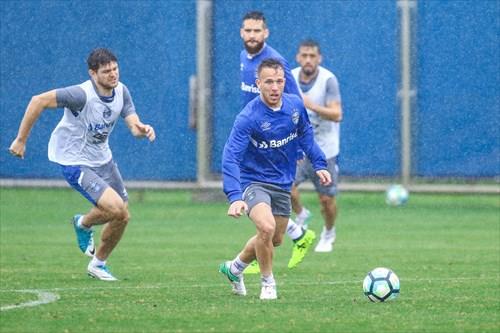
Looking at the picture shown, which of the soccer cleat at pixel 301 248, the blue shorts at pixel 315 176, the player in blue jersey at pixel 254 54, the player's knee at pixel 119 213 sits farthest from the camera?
the blue shorts at pixel 315 176

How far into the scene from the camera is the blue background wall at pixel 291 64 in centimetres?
2153

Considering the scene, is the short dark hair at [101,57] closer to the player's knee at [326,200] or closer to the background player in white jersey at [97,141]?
the background player in white jersey at [97,141]

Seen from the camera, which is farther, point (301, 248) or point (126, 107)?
point (301, 248)

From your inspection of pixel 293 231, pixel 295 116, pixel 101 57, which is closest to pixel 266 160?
pixel 295 116

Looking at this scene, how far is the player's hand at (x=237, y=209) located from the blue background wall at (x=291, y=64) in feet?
39.9

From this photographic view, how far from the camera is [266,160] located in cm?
1039

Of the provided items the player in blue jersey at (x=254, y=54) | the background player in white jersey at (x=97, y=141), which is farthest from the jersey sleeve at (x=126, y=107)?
the player in blue jersey at (x=254, y=54)

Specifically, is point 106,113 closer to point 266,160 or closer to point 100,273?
point 100,273

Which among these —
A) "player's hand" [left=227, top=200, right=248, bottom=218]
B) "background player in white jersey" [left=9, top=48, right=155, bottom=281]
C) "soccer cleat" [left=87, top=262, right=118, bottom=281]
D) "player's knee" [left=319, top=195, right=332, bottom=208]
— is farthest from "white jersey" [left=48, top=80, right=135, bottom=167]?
"player's knee" [left=319, top=195, right=332, bottom=208]

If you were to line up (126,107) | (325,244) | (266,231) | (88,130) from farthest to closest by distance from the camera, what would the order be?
(325,244), (126,107), (88,130), (266,231)

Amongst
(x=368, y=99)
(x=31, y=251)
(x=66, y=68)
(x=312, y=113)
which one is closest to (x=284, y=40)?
(x=368, y=99)

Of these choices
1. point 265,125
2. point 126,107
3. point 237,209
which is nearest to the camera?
point 237,209

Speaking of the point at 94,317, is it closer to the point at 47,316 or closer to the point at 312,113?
the point at 47,316

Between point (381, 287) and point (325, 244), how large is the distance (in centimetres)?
537
